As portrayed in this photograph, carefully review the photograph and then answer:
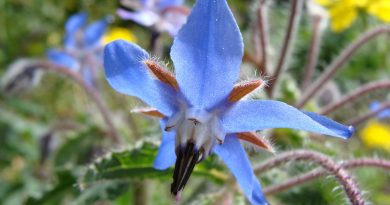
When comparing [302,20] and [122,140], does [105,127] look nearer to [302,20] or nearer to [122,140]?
[122,140]

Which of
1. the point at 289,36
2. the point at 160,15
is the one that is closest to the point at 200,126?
the point at 289,36

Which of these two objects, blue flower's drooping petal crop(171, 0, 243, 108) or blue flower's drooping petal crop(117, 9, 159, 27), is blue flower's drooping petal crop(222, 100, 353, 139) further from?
blue flower's drooping petal crop(117, 9, 159, 27)

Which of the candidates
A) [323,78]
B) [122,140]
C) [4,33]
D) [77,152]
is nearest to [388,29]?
[323,78]

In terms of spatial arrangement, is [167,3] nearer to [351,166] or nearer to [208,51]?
[351,166]

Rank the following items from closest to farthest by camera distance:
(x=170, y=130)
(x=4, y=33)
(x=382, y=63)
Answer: (x=170, y=130), (x=382, y=63), (x=4, y=33)

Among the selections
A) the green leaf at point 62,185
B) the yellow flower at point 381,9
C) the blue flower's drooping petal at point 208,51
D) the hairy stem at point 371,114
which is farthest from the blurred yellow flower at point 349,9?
the blue flower's drooping petal at point 208,51

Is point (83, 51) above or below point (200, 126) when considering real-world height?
below

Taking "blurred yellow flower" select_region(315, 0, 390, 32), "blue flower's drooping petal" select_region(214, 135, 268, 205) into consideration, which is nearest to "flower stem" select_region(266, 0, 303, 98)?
"blurred yellow flower" select_region(315, 0, 390, 32)
